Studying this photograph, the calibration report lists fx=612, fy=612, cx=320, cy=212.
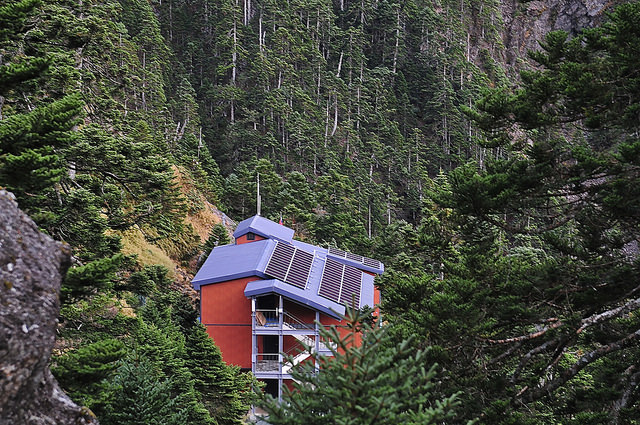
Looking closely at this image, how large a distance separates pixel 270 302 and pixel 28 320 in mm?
21854

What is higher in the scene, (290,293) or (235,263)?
(235,263)

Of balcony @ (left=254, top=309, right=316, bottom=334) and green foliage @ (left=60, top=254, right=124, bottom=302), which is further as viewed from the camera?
balcony @ (left=254, top=309, right=316, bottom=334)

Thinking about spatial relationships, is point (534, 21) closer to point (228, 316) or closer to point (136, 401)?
point (228, 316)

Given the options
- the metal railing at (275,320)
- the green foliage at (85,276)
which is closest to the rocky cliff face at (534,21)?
the metal railing at (275,320)

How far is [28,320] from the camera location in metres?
6.57

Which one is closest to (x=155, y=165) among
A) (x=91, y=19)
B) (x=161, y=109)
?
(x=91, y=19)

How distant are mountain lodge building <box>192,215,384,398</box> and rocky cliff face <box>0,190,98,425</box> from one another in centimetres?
1864

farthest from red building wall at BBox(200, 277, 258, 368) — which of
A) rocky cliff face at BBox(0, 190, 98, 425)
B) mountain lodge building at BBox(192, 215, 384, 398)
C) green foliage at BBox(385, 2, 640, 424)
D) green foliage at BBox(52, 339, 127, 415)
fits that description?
rocky cliff face at BBox(0, 190, 98, 425)

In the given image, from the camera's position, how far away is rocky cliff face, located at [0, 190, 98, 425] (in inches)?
249

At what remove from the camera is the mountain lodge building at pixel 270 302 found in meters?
26.3

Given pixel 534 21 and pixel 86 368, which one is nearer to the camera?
pixel 86 368

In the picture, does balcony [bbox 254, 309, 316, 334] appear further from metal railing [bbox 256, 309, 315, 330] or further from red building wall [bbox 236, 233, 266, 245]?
red building wall [bbox 236, 233, 266, 245]

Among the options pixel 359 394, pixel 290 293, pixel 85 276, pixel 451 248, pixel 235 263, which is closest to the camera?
pixel 359 394

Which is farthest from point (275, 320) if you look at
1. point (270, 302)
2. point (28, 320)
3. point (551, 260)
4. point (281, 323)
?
point (28, 320)
